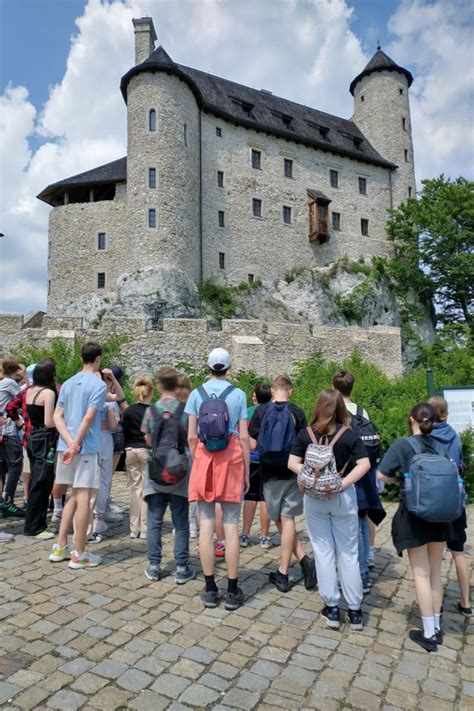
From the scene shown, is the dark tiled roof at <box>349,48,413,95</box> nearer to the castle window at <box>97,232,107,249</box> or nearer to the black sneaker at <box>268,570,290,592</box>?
the castle window at <box>97,232,107,249</box>

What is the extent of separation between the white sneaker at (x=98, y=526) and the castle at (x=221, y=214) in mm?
13312

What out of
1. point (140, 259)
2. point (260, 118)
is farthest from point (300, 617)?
point (260, 118)

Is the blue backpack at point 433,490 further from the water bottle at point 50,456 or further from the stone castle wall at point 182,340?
the stone castle wall at point 182,340

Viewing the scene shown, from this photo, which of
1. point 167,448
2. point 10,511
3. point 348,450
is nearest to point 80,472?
point 167,448

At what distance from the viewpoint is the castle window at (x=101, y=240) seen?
30.4m

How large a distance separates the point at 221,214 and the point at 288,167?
7.15 m

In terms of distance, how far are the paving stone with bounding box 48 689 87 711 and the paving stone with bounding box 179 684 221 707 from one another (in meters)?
0.57

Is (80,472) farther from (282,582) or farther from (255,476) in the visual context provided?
(282,582)

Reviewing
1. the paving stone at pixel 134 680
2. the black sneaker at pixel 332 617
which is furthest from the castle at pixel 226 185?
the paving stone at pixel 134 680

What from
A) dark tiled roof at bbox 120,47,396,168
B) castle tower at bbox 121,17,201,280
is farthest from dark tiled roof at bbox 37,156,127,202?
dark tiled roof at bbox 120,47,396,168

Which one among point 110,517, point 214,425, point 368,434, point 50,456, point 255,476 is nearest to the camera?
point 214,425

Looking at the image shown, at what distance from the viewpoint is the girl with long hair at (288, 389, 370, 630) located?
12.5 ft

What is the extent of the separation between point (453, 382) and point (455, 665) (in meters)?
11.4

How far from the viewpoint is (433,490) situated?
3.45m
